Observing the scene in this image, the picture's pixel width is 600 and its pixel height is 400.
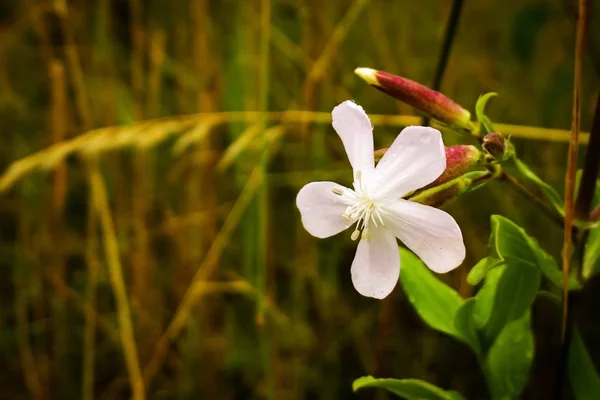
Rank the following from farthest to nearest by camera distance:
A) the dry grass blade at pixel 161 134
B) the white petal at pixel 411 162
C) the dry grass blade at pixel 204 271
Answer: the dry grass blade at pixel 204 271 → the dry grass blade at pixel 161 134 → the white petal at pixel 411 162

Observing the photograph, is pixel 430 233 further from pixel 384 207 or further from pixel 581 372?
pixel 581 372

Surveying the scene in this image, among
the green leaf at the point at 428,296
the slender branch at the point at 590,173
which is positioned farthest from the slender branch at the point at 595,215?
the green leaf at the point at 428,296

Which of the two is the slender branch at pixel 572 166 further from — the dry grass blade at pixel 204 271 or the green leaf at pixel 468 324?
the dry grass blade at pixel 204 271

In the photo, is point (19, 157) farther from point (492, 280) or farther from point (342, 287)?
point (492, 280)

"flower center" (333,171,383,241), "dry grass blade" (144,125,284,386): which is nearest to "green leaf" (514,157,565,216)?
"flower center" (333,171,383,241)

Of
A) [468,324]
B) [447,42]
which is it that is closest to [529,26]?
[447,42]

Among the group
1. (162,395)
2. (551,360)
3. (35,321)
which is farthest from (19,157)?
(551,360)

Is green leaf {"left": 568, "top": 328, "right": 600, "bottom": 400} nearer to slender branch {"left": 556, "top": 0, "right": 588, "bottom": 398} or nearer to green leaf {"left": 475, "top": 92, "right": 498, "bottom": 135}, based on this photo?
slender branch {"left": 556, "top": 0, "right": 588, "bottom": 398}
